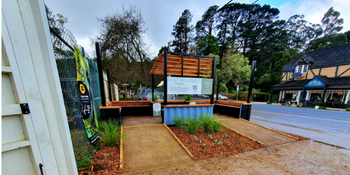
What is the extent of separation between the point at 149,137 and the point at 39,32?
9.23 feet

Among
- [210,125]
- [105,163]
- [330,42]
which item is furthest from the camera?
[330,42]

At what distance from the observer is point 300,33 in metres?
33.0

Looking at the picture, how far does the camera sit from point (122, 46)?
30.7 feet

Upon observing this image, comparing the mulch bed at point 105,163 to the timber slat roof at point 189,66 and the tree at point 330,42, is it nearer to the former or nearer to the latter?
the timber slat roof at point 189,66

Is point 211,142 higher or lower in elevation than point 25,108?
Answer: lower

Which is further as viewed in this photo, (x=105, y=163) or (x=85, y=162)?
(x=105, y=163)

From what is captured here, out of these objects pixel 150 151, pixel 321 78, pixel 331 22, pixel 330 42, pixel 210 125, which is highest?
pixel 331 22

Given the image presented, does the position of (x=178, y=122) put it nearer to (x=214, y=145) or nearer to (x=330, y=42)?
(x=214, y=145)

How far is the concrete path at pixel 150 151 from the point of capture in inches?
80.9

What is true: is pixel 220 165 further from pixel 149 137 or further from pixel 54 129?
pixel 54 129

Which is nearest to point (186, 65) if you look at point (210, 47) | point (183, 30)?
point (210, 47)

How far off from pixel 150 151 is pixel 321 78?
68.7ft

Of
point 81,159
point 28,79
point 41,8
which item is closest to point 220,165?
point 81,159

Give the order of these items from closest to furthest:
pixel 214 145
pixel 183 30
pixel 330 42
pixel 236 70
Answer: pixel 214 145 < pixel 236 70 < pixel 330 42 < pixel 183 30
